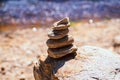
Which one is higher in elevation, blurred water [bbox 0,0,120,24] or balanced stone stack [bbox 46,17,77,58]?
blurred water [bbox 0,0,120,24]

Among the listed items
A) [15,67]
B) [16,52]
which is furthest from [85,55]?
[16,52]

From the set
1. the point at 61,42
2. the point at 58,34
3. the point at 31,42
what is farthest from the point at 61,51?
the point at 31,42

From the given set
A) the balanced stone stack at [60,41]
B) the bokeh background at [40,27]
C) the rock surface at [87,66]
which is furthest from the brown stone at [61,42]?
the bokeh background at [40,27]

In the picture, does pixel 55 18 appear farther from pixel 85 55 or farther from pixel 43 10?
pixel 85 55

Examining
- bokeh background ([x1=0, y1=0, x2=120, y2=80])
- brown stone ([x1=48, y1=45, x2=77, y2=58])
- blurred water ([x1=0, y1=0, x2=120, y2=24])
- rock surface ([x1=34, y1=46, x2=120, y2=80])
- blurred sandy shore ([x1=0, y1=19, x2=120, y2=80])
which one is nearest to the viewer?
rock surface ([x1=34, y1=46, x2=120, y2=80])

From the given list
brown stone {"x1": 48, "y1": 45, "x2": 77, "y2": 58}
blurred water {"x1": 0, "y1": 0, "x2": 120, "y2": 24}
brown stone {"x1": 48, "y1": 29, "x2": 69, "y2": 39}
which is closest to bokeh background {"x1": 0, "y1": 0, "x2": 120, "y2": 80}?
blurred water {"x1": 0, "y1": 0, "x2": 120, "y2": 24}

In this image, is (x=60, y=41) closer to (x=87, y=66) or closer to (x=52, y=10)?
(x=87, y=66)

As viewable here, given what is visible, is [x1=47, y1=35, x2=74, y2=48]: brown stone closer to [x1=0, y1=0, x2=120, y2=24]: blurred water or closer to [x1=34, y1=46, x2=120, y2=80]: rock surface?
[x1=34, y1=46, x2=120, y2=80]: rock surface

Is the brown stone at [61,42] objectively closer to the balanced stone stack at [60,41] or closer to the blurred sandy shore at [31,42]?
the balanced stone stack at [60,41]
